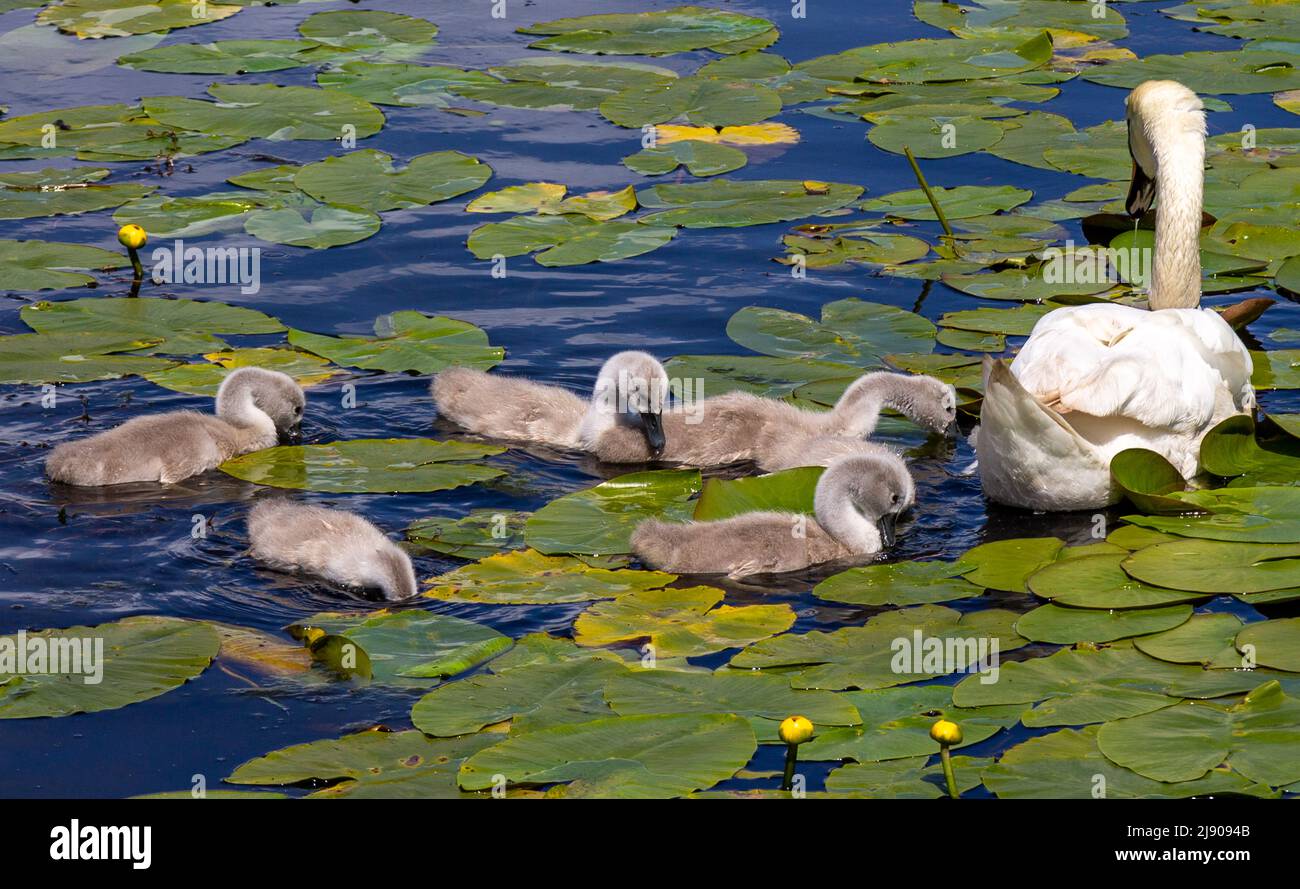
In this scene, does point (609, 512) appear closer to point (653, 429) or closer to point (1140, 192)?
point (653, 429)

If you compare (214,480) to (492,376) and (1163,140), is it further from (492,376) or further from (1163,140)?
(1163,140)

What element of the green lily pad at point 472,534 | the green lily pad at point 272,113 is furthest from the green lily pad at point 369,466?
the green lily pad at point 272,113

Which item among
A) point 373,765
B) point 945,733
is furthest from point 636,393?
point 945,733

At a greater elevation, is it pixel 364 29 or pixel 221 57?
pixel 364 29

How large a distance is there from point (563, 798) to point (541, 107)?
25.4ft

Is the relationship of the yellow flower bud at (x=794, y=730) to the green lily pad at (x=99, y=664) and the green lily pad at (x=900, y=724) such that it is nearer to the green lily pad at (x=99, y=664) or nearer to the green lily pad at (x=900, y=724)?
the green lily pad at (x=900, y=724)

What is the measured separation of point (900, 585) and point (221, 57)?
27.0 feet

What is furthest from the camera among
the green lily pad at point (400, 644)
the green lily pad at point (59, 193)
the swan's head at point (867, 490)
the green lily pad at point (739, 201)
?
the green lily pad at point (59, 193)

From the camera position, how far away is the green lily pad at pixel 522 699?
5.38m

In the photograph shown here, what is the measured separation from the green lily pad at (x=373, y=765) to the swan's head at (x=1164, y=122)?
4.82 meters

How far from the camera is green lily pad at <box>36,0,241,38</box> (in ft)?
44.8

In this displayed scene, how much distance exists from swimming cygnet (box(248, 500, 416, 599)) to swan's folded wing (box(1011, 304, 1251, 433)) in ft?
8.83

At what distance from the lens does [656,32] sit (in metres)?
13.3

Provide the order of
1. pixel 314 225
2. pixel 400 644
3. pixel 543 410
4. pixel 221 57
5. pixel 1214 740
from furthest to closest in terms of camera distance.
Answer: pixel 221 57, pixel 314 225, pixel 543 410, pixel 400 644, pixel 1214 740
